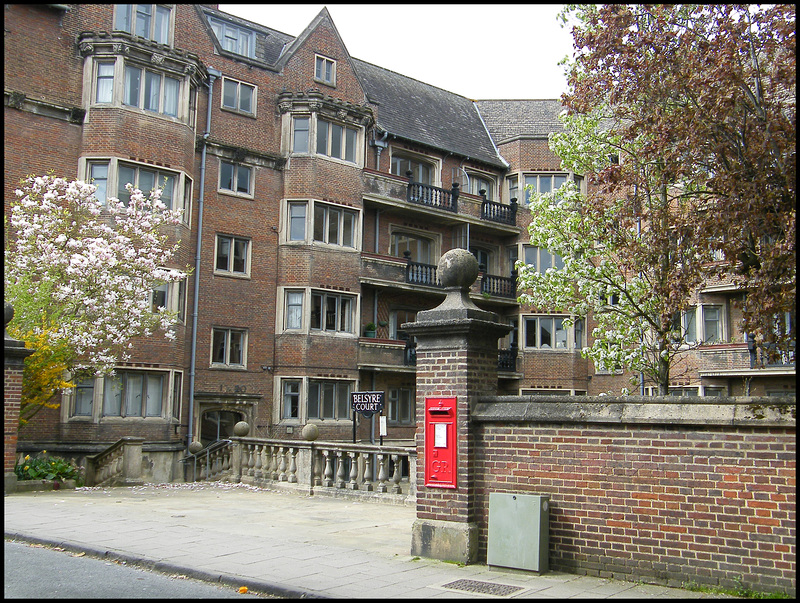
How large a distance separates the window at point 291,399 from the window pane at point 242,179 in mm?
6849

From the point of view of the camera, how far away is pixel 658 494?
7.88m

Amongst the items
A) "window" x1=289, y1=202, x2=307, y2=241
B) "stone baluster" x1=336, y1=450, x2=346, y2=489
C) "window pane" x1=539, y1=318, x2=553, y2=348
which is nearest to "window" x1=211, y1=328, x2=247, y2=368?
"window" x1=289, y1=202, x2=307, y2=241

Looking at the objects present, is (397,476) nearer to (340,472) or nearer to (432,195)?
(340,472)

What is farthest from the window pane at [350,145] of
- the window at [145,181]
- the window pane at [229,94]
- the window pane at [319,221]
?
the window at [145,181]

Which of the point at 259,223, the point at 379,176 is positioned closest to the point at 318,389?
the point at 259,223

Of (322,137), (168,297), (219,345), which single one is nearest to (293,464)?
(168,297)

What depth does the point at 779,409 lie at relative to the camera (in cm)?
728

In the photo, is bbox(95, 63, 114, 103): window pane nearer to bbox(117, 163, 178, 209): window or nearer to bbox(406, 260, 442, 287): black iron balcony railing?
bbox(117, 163, 178, 209): window

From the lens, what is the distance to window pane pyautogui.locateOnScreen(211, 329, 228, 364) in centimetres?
2559

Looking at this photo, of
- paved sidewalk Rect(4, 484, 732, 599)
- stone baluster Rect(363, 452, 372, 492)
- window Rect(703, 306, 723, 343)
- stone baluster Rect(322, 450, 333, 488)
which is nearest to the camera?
paved sidewalk Rect(4, 484, 732, 599)

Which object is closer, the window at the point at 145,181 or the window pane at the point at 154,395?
the window at the point at 145,181

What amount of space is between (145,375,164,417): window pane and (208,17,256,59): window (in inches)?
474

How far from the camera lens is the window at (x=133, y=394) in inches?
876

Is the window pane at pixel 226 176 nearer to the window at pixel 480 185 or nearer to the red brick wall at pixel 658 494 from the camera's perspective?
the window at pixel 480 185
